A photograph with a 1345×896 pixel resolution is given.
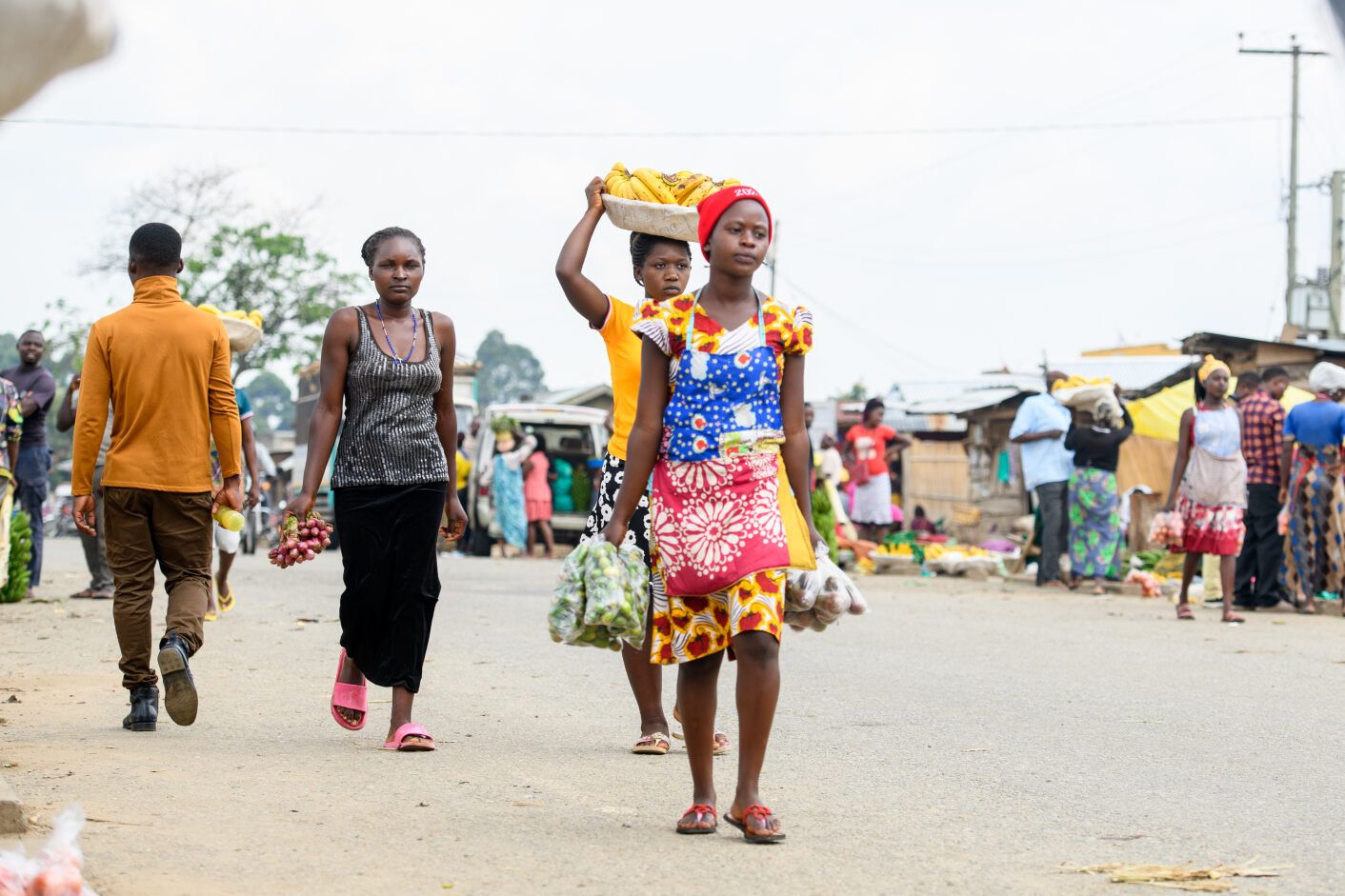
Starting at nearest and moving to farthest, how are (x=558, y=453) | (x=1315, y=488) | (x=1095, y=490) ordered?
(x=1315, y=488), (x=1095, y=490), (x=558, y=453)

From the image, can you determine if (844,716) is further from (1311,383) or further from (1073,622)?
(1311,383)

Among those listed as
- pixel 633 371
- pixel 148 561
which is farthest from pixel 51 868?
pixel 148 561

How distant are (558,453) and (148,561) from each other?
20194 millimetres

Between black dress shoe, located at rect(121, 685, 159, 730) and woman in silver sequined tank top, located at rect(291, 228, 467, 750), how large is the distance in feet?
A: 2.66

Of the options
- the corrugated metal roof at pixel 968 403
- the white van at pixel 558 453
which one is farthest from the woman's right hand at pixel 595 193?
the corrugated metal roof at pixel 968 403

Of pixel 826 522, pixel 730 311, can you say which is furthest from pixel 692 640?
pixel 826 522

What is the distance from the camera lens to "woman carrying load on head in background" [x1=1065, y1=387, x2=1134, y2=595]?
17.3 meters

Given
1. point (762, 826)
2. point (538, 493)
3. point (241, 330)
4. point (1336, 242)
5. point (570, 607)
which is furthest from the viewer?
point (1336, 242)

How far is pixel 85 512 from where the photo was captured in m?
7.13

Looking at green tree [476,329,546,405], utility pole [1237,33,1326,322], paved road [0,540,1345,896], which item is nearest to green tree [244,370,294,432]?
green tree [476,329,546,405]

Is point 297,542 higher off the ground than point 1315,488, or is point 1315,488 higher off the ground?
point 1315,488

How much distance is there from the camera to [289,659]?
32.6 ft

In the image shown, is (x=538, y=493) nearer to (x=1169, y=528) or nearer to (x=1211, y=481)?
(x=1169, y=528)

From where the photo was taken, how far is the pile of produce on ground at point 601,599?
4.90 meters
